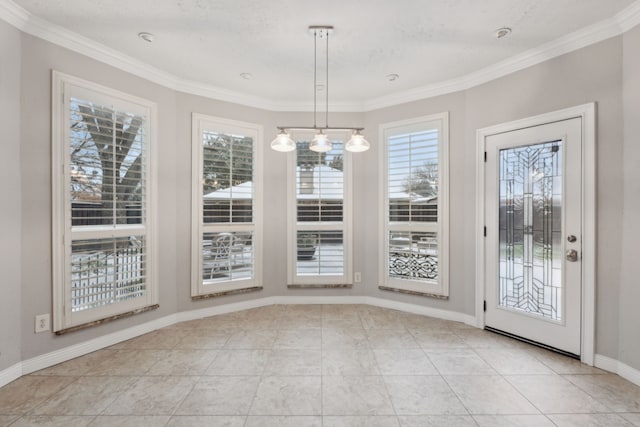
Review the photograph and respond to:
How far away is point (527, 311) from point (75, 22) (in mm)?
4715

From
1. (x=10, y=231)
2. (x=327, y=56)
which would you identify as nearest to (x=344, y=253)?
(x=327, y=56)

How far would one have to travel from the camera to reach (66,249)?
2691 mm

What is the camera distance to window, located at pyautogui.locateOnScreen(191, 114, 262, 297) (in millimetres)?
3746

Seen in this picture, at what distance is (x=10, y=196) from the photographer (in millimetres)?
2381

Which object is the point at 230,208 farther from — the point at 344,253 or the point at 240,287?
the point at 344,253

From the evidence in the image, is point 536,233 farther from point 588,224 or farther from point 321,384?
point 321,384

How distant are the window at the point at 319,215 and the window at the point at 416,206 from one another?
0.53 meters

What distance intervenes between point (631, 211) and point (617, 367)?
1234 mm

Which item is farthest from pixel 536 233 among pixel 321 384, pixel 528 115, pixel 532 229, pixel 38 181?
pixel 38 181

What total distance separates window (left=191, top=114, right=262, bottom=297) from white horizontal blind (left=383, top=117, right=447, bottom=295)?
5.67 ft

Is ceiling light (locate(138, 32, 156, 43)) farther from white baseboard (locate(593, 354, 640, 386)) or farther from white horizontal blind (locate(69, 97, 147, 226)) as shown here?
white baseboard (locate(593, 354, 640, 386))

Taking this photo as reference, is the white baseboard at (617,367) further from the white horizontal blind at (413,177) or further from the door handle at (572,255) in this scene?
the white horizontal blind at (413,177)

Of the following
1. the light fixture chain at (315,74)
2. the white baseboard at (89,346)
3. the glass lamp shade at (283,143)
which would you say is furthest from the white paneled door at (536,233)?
the white baseboard at (89,346)

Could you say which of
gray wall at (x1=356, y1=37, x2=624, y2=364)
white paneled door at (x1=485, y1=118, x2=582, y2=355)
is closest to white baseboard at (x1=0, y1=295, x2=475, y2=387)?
gray wall at (x1=356, y1=37, x2=624, y2=364)
